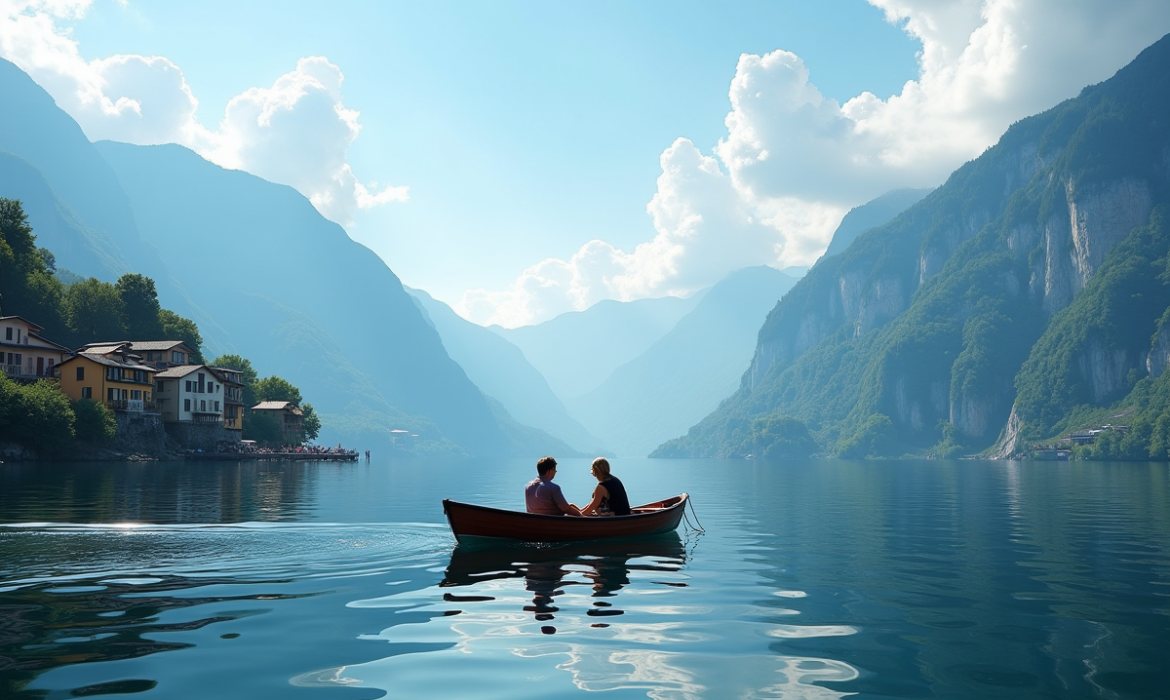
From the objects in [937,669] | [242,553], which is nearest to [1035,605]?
[937,669]

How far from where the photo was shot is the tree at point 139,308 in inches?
4983

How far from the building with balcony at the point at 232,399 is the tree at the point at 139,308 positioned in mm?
18519

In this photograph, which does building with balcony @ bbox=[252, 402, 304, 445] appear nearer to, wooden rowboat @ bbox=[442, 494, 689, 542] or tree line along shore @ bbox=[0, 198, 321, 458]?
tree line along shore @ bbox=[0, 198, 321, 458]

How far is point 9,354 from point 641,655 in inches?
3892

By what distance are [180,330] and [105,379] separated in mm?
46685

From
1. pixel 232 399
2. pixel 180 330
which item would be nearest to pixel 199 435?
pixel 232 399

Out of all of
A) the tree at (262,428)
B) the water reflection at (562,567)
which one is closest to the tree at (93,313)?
the tree at (262,428)

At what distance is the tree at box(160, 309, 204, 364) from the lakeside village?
25.3 ft

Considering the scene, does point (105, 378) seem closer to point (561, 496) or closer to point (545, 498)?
point (545, 498)

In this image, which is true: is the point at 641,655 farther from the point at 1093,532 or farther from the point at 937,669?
the point at 1093,532

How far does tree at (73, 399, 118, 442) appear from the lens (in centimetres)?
8625

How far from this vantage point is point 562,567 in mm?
20375

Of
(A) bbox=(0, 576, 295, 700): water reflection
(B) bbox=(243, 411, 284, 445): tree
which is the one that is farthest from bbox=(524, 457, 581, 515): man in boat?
(B) bbox=(243, 411, 284, 445): tree

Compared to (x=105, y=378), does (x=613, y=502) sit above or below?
below
